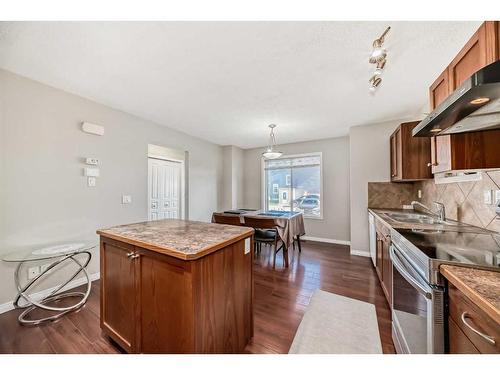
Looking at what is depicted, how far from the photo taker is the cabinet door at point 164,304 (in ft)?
3.35

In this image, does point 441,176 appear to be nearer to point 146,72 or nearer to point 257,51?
point 257,51

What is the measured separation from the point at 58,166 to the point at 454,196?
4.43 meters

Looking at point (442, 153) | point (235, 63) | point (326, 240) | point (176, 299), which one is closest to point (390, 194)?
point (326, 240)

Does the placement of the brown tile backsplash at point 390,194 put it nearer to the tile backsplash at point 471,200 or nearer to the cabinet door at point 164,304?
the tile backsplash at point 471,200

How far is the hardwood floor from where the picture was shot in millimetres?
1450

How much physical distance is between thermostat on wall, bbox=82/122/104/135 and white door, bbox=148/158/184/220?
0.98 metres

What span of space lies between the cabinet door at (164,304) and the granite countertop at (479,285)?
1.14 m

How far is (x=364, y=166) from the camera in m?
3.40

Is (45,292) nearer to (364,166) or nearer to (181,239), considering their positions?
(181,239)

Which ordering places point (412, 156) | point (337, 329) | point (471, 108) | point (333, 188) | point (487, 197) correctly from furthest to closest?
1. point (333, 188)
2. point (412, 156)
3. point (337, 329)
4. point (487, 197)
5. point (471, 108)

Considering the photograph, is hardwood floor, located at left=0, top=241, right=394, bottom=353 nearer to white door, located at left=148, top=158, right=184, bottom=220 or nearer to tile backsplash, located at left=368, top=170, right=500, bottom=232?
tile backsplash, located at left=368, top=170, right=500, bottom=232

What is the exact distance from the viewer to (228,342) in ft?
4.00

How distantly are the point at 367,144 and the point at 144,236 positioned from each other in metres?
3.69
